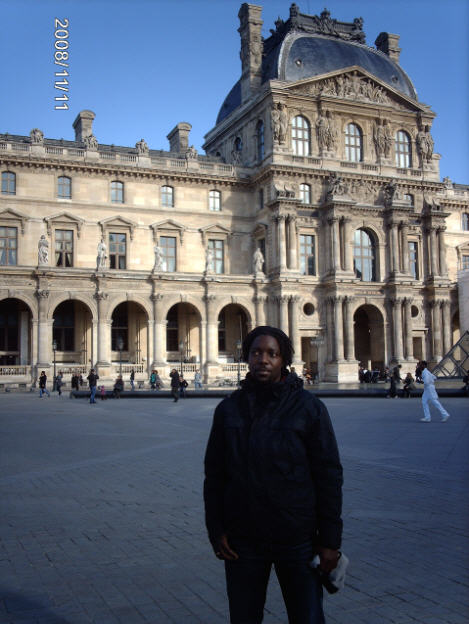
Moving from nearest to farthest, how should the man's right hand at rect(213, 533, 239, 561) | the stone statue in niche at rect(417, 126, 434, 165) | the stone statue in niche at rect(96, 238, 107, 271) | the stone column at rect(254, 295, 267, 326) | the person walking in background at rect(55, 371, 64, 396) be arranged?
1. the man's right hand at rect(213, 533, 239, 561)
2. the person walking in background at rect(55, 371, 64, 396)
3. the stone statue in niche at rect(96, 238, 107, 271)
4. the stone column at rect(254, 295, 267, 326)
5. the stone statue in niche at rect(417, 126, 434, 165)

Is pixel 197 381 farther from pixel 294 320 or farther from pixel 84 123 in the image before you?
pixel 84 123

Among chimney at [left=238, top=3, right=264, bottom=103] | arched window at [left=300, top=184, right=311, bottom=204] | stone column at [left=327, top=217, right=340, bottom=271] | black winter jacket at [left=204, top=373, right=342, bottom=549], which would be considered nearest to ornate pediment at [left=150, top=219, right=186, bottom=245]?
arched window at [left=300, top=184, right=311, bottom=204]

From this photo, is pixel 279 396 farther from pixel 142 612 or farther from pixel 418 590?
pixel 418 590

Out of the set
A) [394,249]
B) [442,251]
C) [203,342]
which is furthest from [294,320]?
[442,251]

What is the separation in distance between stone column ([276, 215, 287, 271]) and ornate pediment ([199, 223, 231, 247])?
15.5 feet

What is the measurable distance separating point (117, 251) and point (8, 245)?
743cm

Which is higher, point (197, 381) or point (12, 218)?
point (12, 218)

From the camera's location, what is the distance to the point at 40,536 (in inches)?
284

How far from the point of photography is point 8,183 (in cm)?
4381

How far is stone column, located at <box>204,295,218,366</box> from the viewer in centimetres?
4312

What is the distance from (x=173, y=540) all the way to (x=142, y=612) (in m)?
2.01

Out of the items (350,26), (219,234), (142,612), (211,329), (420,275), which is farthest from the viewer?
(350,26)

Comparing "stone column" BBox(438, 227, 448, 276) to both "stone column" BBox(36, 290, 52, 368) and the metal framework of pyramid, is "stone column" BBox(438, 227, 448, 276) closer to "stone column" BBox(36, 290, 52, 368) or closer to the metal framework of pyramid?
the metal framework of pyramid

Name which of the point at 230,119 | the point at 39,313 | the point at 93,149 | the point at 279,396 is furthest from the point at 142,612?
the point at 230,119
